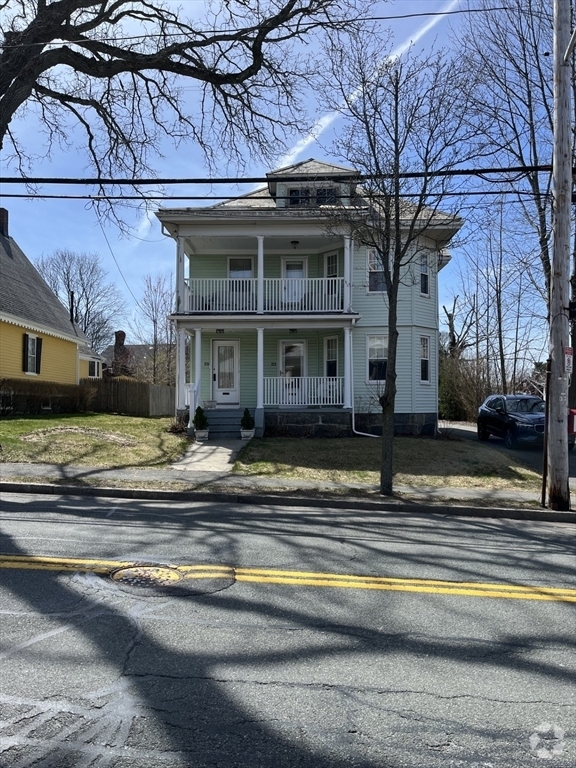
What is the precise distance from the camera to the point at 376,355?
19.0m

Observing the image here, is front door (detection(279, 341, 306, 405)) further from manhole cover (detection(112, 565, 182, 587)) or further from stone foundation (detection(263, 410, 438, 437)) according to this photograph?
manhole cover (detection(112, 565, 182, 587))

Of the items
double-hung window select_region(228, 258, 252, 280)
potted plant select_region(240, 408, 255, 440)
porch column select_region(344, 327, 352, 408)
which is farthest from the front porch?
double-hung window select_region(228, 258, 252, 280)

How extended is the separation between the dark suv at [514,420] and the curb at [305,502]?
22.8 ft

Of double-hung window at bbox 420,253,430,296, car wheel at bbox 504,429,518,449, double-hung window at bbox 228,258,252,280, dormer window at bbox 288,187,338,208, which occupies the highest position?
dormer window at bbox 288,187,338,208

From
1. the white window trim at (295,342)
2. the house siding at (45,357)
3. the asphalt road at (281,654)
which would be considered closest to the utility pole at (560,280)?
the asphalt road at (281,654)

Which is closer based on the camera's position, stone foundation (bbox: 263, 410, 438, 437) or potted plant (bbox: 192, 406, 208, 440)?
potted plant (bbox: 192, 406, 208, 440)

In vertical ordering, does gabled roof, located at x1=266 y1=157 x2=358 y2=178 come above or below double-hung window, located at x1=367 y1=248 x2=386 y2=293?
above

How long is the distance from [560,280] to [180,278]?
11322 mm

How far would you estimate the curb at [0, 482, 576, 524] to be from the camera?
930 centimetres

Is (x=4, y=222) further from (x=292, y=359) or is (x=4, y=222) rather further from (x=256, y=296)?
(x=292, y=359)

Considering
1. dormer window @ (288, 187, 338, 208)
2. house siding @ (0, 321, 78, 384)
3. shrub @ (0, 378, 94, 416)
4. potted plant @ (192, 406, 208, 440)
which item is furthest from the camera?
house siding @ (0, 321, 78, 384)

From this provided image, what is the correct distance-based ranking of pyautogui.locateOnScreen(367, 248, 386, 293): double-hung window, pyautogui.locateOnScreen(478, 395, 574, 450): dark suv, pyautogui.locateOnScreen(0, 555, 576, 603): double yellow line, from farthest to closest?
1. pyautogui.locateOnScreen(367, 248, 386, 293): double-hung window
2. pyautogui.locateOnScreen(478, 395, 574, 450): dark suv
3. pyautogui.locateOnScreen(0, 555, 576, 603): double yellow line

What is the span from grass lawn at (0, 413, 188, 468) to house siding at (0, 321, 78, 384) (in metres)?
5.12

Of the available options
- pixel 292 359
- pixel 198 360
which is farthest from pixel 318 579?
A: pixel 292 359
